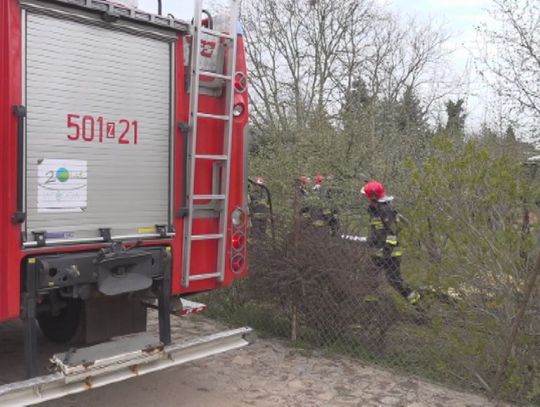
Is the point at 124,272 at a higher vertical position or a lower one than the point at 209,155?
lower

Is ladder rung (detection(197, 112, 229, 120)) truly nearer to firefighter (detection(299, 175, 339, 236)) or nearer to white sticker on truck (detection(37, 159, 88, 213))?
white sticker on truck (detection(37, 159, 88, 213))

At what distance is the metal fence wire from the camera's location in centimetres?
412

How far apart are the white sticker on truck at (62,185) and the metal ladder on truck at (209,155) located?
84 cm

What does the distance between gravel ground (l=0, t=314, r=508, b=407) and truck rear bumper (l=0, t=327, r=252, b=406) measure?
1.72ft

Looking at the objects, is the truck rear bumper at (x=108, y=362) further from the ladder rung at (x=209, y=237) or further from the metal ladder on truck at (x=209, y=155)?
the ladder rung at (x=209, y=237)

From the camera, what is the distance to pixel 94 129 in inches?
151

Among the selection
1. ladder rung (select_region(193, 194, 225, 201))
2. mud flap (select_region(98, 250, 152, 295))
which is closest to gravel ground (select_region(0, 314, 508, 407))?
mud flap (select_region(98, 250, 152, 295))

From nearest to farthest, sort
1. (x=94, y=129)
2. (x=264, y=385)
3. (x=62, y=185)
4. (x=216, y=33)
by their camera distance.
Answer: (x=62, y=185) < (x=94, y=129) < (x=216, y=33) < (x=264, y=385)

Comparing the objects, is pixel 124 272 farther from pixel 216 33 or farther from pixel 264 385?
pixel 216 33

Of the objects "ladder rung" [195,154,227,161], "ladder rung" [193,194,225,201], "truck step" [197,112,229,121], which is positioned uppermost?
"truck step" [197,112,229,121]

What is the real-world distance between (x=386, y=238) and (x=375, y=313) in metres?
0.71

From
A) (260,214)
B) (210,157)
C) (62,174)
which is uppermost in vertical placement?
(210,157)

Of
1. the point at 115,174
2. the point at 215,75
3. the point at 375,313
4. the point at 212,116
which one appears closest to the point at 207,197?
the point at 212,116

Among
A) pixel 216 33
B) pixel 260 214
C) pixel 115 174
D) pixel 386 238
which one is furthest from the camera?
pixel 260 214
